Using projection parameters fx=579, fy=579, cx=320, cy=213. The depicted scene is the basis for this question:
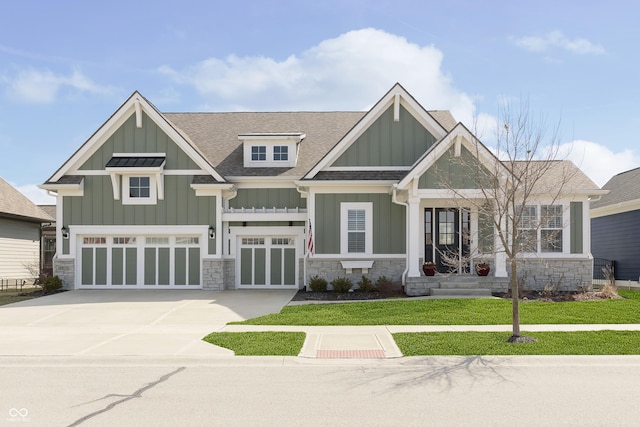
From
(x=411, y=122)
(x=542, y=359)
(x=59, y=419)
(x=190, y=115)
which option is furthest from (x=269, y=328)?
(x=190, y=115)

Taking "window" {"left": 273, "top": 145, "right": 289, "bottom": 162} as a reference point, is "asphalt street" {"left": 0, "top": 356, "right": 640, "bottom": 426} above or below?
below

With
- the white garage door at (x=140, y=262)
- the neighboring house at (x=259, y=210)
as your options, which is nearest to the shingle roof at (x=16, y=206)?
the neighboring house at (x=259, y=210)

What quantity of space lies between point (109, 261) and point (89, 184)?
10.5ft

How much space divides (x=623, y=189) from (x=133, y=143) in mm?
22911

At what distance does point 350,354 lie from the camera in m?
10.6

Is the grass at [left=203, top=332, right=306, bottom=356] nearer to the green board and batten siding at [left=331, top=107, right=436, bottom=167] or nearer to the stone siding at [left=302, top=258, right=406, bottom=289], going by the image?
the stone siding at [left=302, top=258, right=406, bottom=289]

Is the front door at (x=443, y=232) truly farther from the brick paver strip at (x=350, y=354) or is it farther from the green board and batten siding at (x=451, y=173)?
the brick paver strip at (x=350, y=354)

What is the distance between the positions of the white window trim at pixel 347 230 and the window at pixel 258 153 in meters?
4.66

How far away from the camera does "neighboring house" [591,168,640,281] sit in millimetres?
25969

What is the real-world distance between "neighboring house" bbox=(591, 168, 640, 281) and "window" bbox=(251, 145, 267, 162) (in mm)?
16141

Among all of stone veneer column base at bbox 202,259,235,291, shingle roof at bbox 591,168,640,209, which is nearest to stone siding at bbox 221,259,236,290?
stone veneer column base at bbox 202,259,235,291

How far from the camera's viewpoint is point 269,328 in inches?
530

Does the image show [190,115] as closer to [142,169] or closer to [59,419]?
[142,169]

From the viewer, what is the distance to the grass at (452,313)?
14203 millimetres
